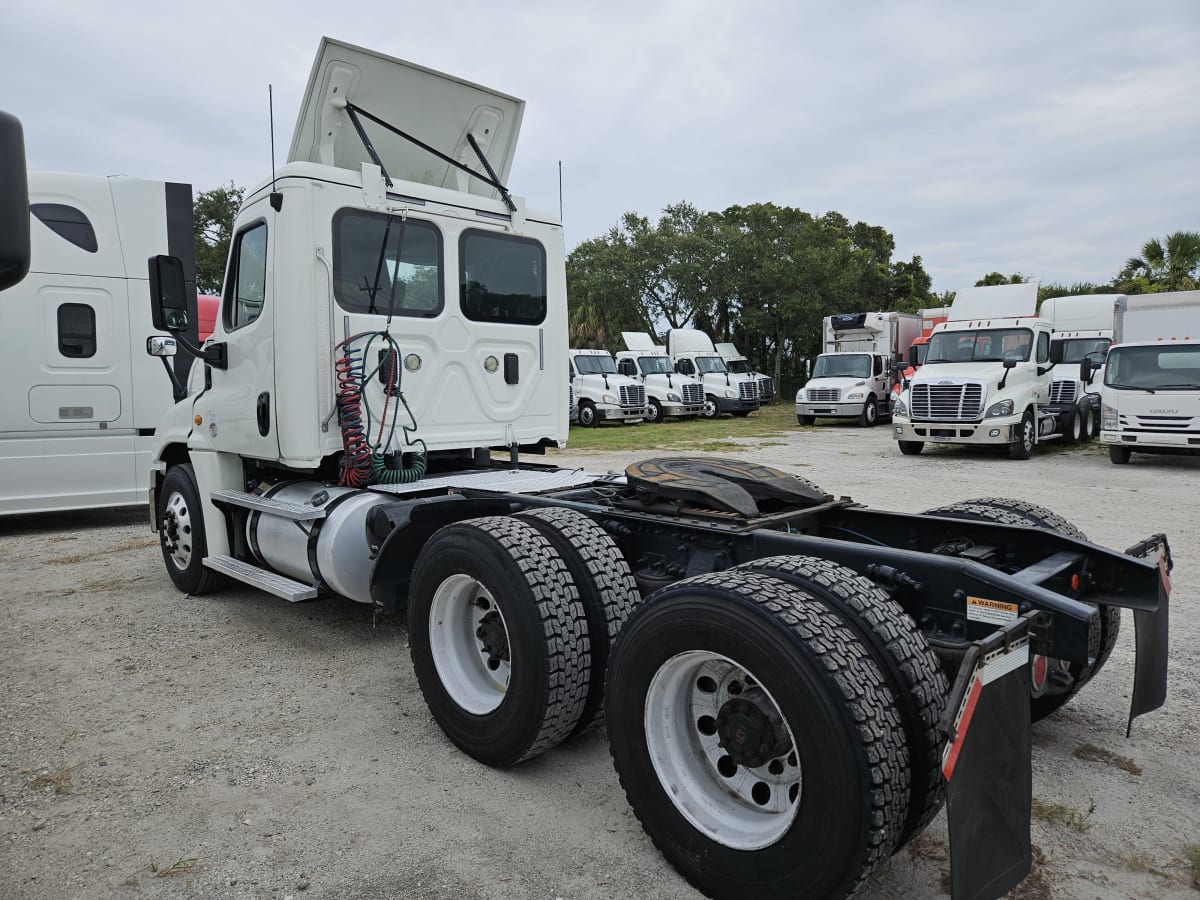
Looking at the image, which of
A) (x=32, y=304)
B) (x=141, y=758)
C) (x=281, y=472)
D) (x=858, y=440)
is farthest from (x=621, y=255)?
(x=141, y=758)

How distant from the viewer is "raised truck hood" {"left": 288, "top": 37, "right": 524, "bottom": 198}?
496 cm

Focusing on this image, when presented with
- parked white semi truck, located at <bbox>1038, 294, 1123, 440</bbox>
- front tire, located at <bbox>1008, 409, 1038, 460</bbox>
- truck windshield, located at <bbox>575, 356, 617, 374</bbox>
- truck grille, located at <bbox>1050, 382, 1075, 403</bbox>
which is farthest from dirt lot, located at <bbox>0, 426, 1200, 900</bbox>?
truck windshield, located at <bbox>575, 356, 617, 374</bbox>

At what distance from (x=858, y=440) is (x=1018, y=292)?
4541mm

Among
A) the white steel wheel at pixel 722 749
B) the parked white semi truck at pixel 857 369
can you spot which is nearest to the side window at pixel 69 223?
the white steel wheel at pixel 722 749

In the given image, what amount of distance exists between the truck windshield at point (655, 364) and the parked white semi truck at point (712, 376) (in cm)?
51

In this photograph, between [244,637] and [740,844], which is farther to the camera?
[244,637]

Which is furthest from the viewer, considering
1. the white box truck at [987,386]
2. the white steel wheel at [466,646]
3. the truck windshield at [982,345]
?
the truck windshield at [982,345]

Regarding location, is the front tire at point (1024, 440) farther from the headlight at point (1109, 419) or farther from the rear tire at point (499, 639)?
the rear tire at point (499, 639)

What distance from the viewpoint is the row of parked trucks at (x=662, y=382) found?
24.9m

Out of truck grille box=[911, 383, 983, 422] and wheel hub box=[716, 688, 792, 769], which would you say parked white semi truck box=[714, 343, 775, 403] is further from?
wheel hub box=[716, 688, 792, 769]

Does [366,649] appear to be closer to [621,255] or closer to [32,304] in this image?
[32,304]

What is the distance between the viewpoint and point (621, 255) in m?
37.5

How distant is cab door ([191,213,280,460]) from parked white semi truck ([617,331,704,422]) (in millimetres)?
20527

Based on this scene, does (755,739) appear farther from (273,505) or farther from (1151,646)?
(273,505)
